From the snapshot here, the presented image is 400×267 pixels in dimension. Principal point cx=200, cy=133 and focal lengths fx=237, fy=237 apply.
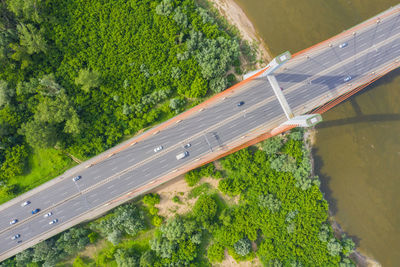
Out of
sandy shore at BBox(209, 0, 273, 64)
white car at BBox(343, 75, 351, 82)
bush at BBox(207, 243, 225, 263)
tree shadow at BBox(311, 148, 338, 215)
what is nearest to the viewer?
white car at BBox(343, 75, 351, 82)

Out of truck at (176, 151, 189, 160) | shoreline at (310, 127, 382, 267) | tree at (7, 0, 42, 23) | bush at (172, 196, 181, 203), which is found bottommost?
shoreline at (310, 127, 382, 267)

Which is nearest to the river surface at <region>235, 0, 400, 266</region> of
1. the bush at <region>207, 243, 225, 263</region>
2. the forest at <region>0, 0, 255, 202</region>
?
the forest at <region>0, 0, 255, 202</region>

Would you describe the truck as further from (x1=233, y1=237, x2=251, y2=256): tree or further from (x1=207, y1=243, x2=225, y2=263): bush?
(x1=233, y1=237, x2=251, y2=256): tree

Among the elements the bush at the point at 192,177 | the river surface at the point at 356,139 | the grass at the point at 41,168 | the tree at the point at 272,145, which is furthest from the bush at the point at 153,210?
the river surface at the point at 356,139

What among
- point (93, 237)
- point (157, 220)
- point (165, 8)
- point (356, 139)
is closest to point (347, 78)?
point (356, 139)

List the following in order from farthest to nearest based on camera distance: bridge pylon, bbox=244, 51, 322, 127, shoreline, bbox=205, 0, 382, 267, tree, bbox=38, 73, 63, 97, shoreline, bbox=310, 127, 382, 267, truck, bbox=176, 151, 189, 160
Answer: shoreline, bbox=205, 0, 382, 267, shoreline, bbox=310, 127, 382, 267, truck, bbox=176, 151, 189, 160, tree, bbox=38, 73, 63, 97, bridge pylon, bbox=244, 51, 322, 127

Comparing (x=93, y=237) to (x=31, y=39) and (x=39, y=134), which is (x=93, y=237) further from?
(x=31, y=39)

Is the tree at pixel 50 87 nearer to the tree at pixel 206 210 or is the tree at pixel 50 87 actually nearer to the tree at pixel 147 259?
the tree at pixel 206 210
